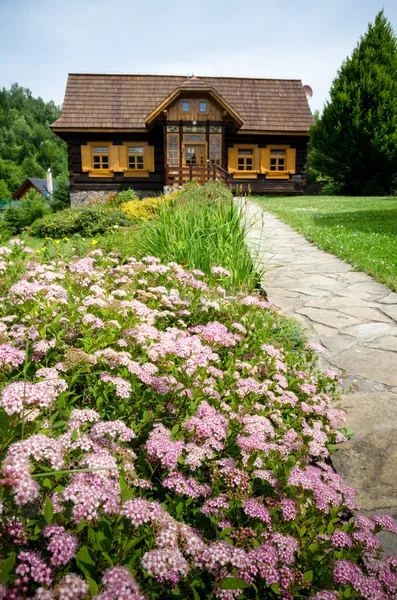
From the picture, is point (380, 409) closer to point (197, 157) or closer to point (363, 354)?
point (363, 354)

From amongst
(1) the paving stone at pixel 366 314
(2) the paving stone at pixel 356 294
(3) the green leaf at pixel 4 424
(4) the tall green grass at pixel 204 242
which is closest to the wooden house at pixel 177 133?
(4) the tall green grass at pixel 204 242

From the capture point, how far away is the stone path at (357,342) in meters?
2.36

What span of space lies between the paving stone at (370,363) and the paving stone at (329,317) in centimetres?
56

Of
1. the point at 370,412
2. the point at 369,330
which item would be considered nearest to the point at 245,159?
the point at 369,330

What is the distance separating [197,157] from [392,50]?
41.7ft

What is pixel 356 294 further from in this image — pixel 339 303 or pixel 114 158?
pixel 114 158

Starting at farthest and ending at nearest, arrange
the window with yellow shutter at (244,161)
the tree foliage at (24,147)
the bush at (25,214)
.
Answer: the tree foliage at (24,147) < the window with yellow shutter at (244,161) < the bush at (25,214)

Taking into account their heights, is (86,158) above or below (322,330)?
above

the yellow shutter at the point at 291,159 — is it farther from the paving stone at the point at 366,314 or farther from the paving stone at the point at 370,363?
the paving stone at the point at 370,363

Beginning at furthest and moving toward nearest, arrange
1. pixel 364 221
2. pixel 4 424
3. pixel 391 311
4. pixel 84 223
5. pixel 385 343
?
pixel 84 223 → pixel 364 221 → pixel 391 311 → pixel 385 343 → pixel 4 424

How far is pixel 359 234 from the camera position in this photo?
9.23m

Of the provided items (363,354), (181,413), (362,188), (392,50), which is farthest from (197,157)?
(181,413)

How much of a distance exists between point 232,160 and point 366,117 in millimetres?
6937

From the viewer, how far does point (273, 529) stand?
1.67m
